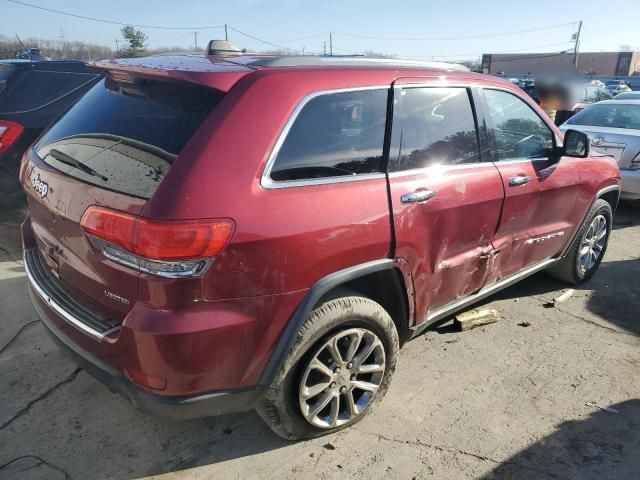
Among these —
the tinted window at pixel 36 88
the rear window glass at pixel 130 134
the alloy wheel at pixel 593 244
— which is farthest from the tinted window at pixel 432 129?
the tinted window at pixel 36 88

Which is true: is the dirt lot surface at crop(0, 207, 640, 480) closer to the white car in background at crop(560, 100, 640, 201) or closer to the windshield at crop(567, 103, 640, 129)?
the white car in background at crop(560, 100, 640, 201)

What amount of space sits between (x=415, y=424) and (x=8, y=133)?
475 centimetres

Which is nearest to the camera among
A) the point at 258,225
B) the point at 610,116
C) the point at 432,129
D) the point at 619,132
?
the point at 258,225

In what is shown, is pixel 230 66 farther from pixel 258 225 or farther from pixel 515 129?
pixel 515 129

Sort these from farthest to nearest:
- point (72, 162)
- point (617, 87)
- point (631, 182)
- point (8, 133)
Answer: point (617, 87) → point (631, 182) → point (8, 133) → point (72, 162)

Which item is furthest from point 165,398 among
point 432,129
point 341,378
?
point 432,129

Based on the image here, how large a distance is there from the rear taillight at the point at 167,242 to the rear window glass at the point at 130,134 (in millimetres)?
141

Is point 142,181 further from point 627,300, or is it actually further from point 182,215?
point 627,300

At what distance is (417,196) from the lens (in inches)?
106

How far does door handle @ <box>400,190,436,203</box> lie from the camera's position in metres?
2.62

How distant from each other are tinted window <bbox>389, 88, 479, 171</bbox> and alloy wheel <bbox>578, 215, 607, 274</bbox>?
2.06 meters

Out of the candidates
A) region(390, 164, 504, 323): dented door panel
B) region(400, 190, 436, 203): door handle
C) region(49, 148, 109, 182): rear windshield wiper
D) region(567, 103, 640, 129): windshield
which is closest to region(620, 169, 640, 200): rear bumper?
region(567, 103, 640, 129): windshield

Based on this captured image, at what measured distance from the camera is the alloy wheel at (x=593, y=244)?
461 centimetres

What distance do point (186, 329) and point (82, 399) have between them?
141 cm
